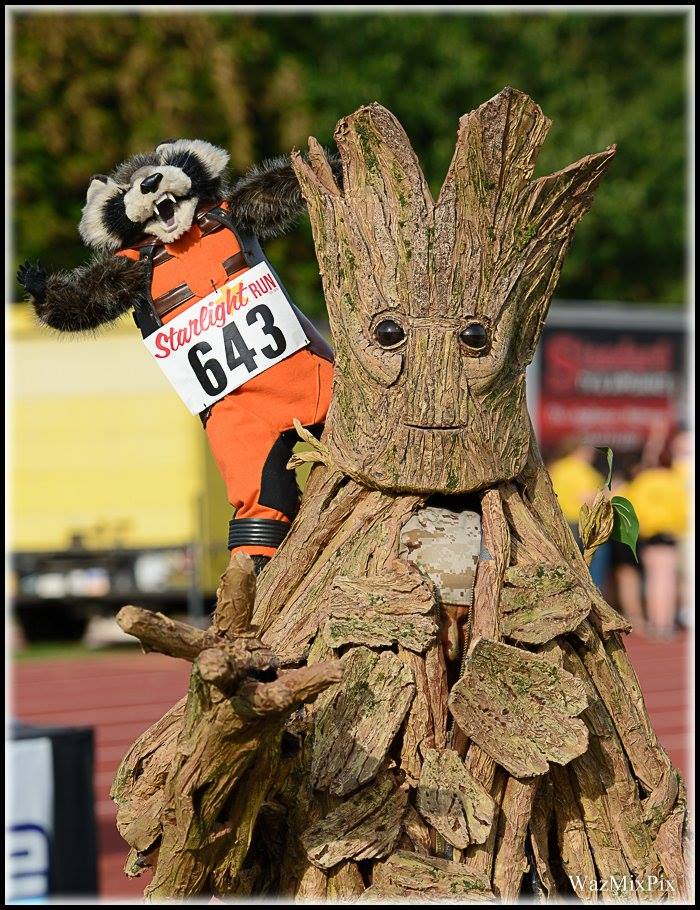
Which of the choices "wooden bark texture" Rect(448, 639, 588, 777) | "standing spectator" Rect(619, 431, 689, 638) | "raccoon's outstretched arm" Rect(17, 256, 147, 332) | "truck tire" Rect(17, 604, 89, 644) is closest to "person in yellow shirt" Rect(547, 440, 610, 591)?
"standing spectator" Rect(619, 431, 689, 638)

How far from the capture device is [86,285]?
3.75 metres

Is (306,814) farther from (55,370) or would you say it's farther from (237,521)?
(55,370)

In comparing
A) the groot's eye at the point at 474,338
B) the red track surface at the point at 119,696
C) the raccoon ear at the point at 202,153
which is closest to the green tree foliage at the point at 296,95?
the red track surface at the point at 119,696

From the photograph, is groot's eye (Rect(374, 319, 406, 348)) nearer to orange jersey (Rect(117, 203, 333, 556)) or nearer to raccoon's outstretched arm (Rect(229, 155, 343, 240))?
orange jersey (Rect(117, 203, 333, 556))

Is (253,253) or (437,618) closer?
(437,618)

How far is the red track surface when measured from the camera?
9625 mm

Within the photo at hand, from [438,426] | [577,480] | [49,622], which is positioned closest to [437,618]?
[438,426]

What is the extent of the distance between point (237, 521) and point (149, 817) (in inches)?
37.5

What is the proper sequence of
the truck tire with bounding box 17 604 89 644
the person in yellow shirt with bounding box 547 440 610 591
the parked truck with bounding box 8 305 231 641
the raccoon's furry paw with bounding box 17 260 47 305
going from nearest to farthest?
the raccoon's furry paw with bounding box 17 260 47 305 → the person in yellow shirt with bounding box 547 440 610 591 → the parked truck with bounding box 8 305 231 641 → the truck tire with bounding box 17 604 89 644

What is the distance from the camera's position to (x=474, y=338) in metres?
3.25

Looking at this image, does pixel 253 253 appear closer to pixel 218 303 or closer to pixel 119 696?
pixel 218 303

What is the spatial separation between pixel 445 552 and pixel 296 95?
15687 millimetres

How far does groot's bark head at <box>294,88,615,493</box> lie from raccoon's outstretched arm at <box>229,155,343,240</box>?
480 mm

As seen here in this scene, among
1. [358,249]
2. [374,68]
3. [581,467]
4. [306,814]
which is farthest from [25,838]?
[374,68]
